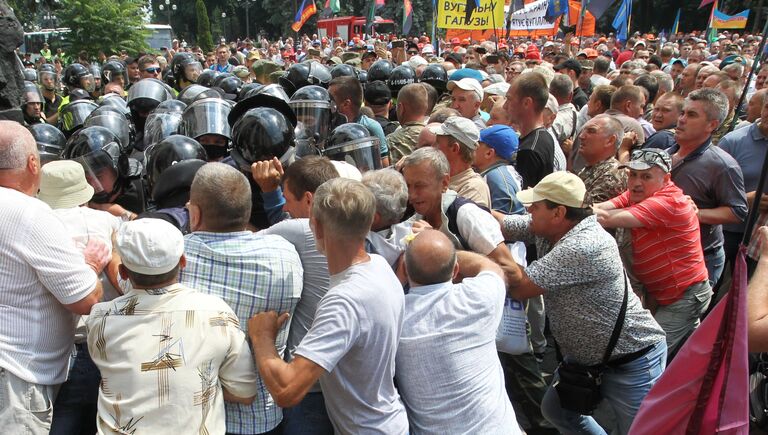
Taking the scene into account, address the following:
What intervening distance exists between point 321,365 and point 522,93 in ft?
11.7

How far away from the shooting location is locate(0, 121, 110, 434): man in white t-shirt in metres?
2.45

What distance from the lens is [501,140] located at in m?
4.36

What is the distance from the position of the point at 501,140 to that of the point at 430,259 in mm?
1966

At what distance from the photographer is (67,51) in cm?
3003

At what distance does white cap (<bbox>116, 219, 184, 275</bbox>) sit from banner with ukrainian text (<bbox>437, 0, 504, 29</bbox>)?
12.3m

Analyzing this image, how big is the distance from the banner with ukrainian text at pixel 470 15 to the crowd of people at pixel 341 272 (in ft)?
29.2

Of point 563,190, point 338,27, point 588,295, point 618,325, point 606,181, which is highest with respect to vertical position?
point 338,27

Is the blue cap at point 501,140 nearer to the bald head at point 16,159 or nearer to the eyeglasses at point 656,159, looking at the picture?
the eyeglasses at point 656,159

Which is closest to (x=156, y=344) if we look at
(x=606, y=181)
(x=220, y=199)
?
(x=220, y=199)

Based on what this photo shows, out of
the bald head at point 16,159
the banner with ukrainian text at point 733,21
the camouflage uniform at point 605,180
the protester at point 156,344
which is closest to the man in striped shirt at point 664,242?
the camouflage uniform at point 605,180

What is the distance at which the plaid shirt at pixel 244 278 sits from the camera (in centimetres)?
249

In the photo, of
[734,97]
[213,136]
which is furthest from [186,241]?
[734,97]

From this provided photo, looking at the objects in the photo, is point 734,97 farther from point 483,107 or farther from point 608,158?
point 608,158

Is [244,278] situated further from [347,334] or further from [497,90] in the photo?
[497,90]
